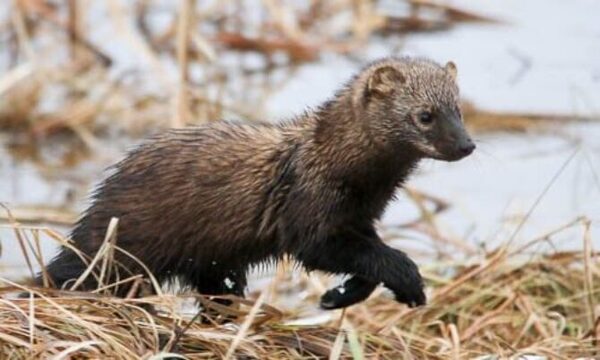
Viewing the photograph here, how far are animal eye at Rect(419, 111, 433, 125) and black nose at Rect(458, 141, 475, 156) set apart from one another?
8.3 inches

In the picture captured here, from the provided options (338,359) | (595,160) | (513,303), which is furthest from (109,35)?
(338,359)

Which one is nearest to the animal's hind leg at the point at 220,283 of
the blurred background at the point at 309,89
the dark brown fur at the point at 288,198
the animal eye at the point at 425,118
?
the dark brown fur at the point at 288,198

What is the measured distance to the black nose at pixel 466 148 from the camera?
6.14 metres

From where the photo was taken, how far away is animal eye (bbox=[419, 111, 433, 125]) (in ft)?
20.8

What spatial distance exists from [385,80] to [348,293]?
2.32ft

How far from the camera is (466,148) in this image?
6.14 metres

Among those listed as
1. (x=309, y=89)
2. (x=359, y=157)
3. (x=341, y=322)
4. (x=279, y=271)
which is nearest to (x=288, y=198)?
(x=359, y=157)

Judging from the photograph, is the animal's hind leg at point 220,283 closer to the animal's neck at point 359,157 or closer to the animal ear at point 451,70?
the animal's neck at point 359,157

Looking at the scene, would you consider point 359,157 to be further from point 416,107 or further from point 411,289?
point 411,289

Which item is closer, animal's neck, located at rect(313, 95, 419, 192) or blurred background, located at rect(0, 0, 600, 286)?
animal's neck, located at rect(313, 95, 419, 192)

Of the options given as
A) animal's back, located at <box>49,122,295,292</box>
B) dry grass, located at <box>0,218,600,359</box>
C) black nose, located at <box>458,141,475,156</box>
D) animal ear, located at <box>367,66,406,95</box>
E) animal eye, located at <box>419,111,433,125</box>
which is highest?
animal ear, located at <box>367,66,406,95</box>

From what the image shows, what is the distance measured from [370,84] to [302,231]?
0.53 m

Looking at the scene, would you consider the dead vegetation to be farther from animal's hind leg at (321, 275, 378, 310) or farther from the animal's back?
the animal's back

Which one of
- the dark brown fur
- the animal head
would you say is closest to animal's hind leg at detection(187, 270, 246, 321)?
the dark brown fur
